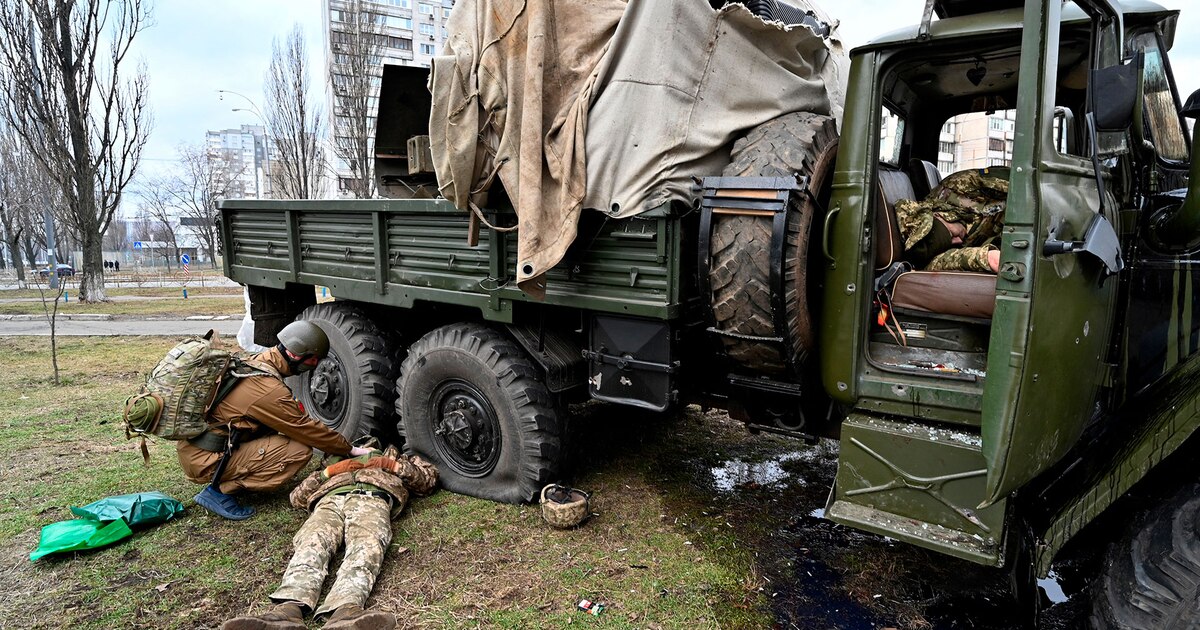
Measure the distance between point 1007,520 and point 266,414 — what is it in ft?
12.8

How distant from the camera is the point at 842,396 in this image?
3.12 meters

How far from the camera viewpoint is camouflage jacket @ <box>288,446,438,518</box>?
13.4 feet

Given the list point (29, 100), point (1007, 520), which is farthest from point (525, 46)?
point (29, 100)

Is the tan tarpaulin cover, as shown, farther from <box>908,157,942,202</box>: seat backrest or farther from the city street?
the city street

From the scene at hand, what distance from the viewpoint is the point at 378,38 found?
68.0 feet

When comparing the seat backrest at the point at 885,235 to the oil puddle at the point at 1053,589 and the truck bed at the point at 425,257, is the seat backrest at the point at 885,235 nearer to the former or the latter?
the truck bed at the point at 425,257

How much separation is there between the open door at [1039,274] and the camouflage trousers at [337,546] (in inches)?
105

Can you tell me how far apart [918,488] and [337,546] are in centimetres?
278

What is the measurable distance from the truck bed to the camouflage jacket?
1000mm

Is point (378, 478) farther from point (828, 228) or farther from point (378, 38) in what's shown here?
point (378, 38)

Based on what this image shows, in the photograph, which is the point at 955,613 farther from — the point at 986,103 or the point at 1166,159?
the point at 986,103

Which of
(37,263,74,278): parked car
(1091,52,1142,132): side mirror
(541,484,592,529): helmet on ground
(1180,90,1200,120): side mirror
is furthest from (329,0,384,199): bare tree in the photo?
(1180,90,1200,120): side mirror

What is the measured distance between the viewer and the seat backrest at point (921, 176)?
417cm

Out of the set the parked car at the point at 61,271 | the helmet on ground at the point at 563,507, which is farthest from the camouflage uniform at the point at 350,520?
the parked car at the point at 61,271
